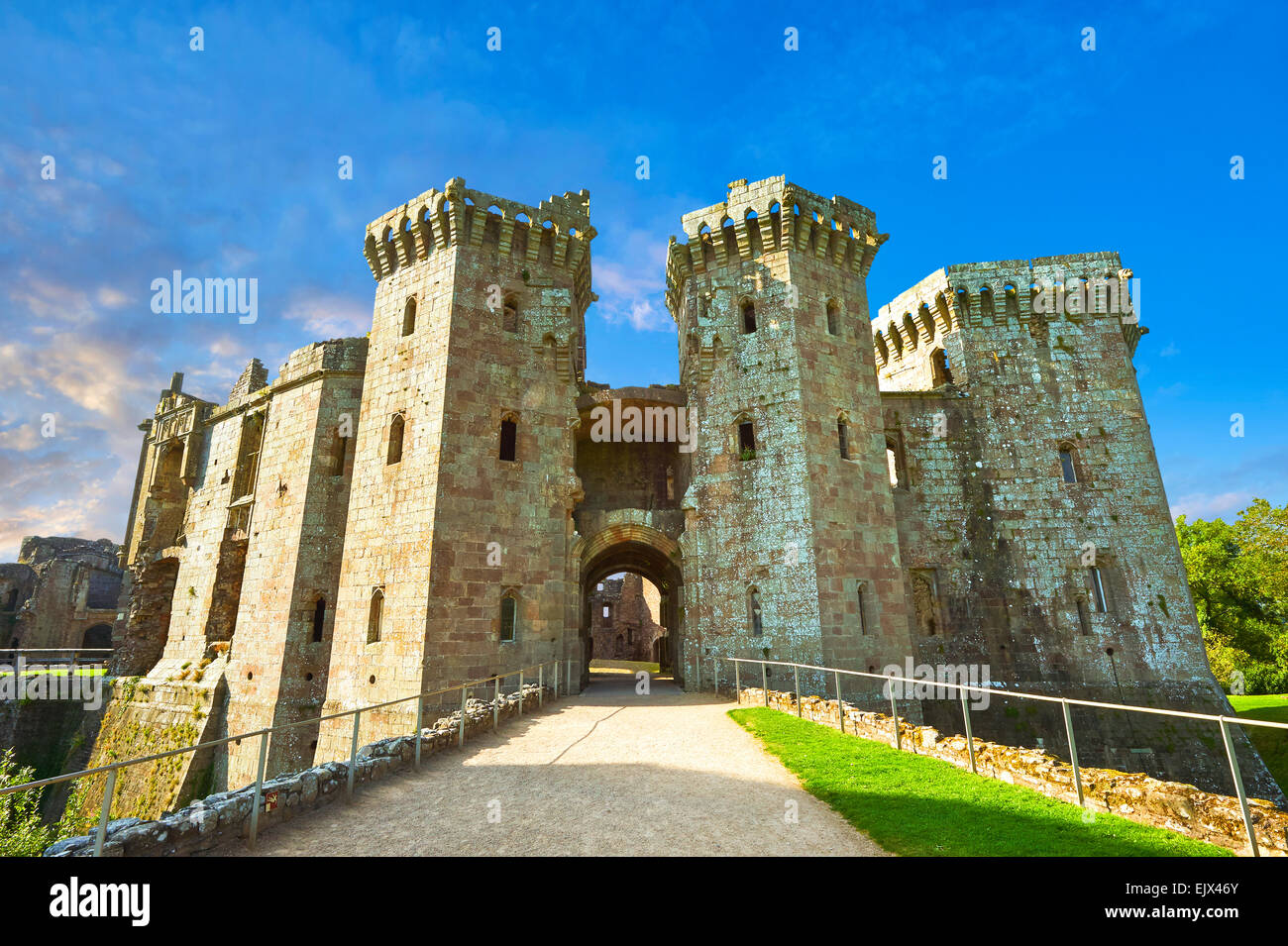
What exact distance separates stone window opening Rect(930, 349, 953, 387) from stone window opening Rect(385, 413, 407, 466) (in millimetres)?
20778

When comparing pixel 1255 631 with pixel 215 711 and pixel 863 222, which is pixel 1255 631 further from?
pixel 215 711

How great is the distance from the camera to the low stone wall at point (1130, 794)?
21.4 ft

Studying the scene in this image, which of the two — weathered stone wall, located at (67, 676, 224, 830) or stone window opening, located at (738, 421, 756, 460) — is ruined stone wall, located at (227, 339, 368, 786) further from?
stone window opening, located at (738, 421, 756, 460)

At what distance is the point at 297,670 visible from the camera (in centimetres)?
1998

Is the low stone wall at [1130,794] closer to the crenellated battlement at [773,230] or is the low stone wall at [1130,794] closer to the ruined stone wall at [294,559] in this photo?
the crenellated battlement at [773,230]

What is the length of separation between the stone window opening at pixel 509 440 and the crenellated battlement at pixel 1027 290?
17.5 metres

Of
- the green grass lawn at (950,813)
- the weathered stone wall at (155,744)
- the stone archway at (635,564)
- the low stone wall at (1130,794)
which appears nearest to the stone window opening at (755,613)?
the stone archway at (635,564)

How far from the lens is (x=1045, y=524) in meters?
21.8

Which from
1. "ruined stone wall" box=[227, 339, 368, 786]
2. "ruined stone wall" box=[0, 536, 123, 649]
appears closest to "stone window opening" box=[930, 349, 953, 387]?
"ruined stone wall" box=[227, 339, 368, 786]

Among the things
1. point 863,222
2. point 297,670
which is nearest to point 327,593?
point 297,670
